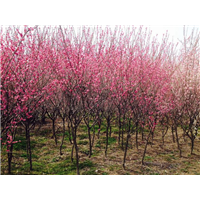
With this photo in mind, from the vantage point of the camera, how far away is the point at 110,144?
8.47 m

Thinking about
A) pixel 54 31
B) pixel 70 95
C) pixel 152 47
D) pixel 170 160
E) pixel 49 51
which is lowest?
pixel 170 160

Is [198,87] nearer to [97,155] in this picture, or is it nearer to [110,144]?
[110,144]

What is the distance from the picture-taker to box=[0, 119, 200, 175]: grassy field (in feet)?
19.5

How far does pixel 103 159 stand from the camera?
6832 mm

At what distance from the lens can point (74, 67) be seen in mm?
5027

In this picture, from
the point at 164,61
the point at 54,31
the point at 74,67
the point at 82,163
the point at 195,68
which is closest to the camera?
the point at 74,67

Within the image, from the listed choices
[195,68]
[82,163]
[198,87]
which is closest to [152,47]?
[195,68]

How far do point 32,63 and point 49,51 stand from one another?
1.46 m

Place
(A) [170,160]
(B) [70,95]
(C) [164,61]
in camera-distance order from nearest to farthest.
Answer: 1. (B) [70,95]
2. (A) [170,160]
3. (C) [164,61]

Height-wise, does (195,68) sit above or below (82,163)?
above

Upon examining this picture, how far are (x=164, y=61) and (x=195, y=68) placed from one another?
A: 2773 millimetres

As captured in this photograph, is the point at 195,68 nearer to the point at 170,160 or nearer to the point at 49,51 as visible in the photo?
the point at 170,160

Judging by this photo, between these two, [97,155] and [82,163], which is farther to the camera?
[97,155]

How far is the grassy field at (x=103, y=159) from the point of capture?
19.5 ft
